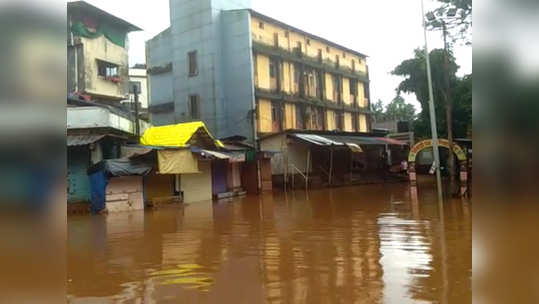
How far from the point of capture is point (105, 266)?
682 cm

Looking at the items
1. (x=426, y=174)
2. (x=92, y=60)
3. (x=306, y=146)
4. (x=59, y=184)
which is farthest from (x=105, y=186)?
(x=426, y=174)

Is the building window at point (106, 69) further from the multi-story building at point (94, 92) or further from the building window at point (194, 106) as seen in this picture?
the building window at point (194, 106)

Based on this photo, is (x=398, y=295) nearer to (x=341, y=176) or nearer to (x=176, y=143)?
(x=176, y=143)

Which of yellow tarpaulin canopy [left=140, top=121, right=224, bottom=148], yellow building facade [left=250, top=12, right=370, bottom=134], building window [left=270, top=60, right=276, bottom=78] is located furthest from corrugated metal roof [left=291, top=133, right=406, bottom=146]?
building window [left=270, top=60, right=276, bottom=78]

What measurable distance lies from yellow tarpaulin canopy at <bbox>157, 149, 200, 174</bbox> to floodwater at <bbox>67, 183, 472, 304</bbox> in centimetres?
430

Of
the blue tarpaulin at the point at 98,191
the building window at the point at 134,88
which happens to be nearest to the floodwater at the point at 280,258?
the blue tarpaulin at the point at 98,191

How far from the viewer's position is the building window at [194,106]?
88.7ft

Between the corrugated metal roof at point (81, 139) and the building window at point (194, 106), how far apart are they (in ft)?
37.9

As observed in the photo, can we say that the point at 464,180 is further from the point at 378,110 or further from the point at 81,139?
the point at 378,110

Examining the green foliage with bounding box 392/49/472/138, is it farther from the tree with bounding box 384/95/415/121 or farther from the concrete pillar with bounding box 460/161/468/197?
the tree with bounding box 384/95/415/121

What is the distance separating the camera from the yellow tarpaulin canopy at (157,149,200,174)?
652 inches

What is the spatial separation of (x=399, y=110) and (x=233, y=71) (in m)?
31.6

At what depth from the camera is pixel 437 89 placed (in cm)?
2450

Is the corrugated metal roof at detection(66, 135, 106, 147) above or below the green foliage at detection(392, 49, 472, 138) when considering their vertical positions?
below
